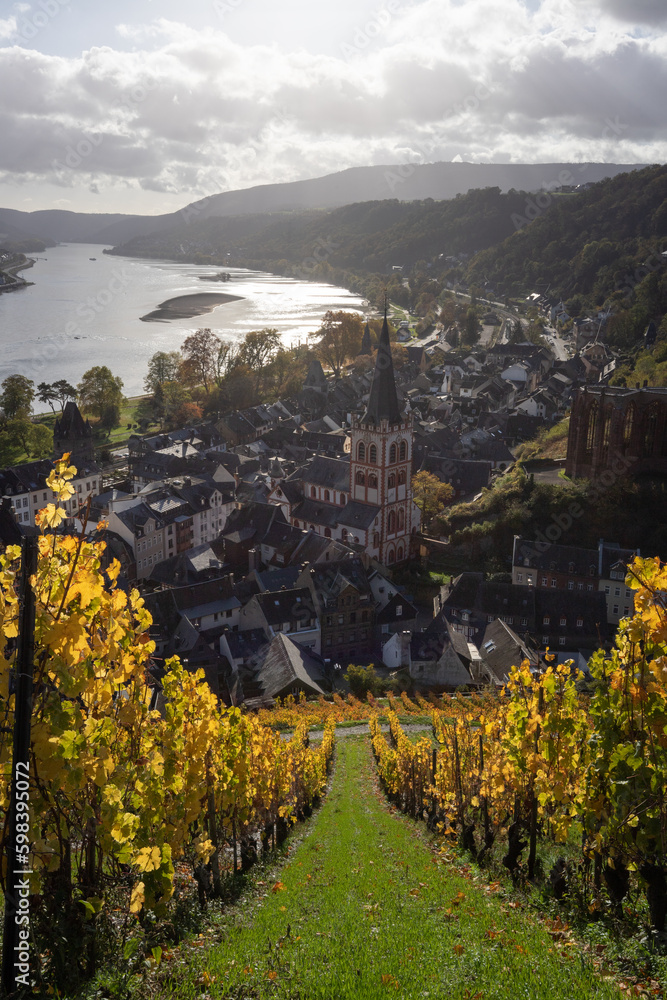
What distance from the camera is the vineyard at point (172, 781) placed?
6672mm

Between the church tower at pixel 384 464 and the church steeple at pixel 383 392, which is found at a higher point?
the church steeple at pixel 383 392

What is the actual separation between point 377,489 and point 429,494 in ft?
28.4

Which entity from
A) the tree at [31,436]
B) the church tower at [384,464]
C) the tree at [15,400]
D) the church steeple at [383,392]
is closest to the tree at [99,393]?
the tree at [15,400]

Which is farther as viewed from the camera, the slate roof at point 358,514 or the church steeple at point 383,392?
the slate roof at point 358,514

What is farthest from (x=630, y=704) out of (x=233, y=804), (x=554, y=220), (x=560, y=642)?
(x=554, y=220)

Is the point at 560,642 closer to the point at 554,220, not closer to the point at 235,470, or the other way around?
the point at 235,470

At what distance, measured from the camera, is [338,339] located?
118375 millimetres

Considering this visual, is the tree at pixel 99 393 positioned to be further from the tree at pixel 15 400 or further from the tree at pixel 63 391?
the tree at pixel 15 400

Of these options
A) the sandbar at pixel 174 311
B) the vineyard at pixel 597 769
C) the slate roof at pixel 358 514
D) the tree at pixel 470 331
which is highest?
the sandbar at pixel 174 311

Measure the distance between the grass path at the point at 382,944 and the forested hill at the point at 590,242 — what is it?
117990 mm

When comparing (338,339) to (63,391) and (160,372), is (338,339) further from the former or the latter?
(63,391)

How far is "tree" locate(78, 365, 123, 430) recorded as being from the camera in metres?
88.8

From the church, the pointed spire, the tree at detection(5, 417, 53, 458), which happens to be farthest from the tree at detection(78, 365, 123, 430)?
the pointed spire

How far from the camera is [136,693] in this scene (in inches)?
328
